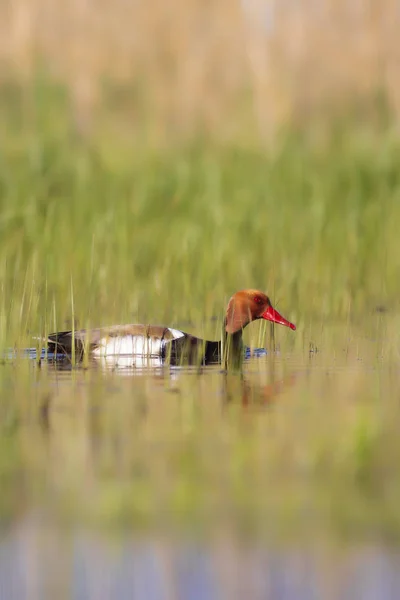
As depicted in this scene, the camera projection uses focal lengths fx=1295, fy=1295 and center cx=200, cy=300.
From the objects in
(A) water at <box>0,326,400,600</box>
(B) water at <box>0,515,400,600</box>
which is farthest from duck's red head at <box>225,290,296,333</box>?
(B) water at <box>0,515,400,600</box>

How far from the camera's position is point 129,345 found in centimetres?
798

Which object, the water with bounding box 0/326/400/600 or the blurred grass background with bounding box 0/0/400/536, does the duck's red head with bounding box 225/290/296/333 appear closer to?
the blurred grass background with bounding box 0/0/400/536

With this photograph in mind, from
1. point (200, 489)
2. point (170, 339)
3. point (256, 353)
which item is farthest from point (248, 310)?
point (200, 489)

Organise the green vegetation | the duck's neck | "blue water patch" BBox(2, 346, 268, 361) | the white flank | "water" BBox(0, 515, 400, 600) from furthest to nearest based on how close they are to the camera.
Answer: the white flank
the duck's neck
"blue water patch" BBox(2, 346, 268, 361)
the green vegetation
"water" BBox(0, 515, 400, 600)

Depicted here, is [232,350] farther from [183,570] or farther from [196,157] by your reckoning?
[183,570]

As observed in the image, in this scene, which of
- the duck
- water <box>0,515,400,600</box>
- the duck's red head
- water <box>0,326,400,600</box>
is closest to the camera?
water <box>0,515,400,600</box>

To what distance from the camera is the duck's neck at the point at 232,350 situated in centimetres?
702

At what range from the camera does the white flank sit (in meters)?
7.65

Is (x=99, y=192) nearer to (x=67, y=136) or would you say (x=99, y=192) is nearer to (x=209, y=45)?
(x=67, y=136)

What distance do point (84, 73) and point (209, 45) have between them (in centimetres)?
101

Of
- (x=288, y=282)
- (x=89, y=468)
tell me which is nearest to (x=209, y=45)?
(x=288, y=282)

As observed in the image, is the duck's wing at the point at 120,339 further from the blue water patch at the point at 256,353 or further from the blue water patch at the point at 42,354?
the blue water patch at the point at 256,353

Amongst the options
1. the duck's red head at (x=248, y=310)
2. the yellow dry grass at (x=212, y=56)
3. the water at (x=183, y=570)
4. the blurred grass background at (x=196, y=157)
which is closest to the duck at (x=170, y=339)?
the duck's red head at (x=248, y=310)

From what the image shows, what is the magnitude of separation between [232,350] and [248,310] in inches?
29.1
